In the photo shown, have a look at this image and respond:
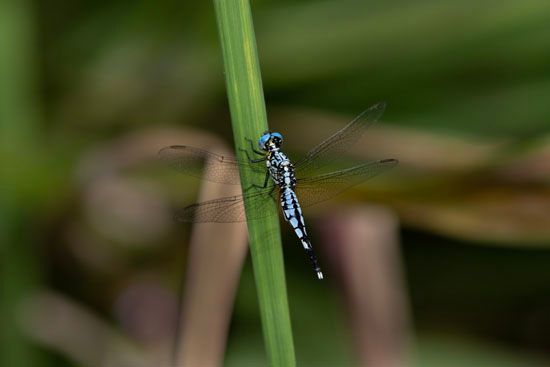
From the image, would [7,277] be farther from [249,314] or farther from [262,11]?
[262,11]

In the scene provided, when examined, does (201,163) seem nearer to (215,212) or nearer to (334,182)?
(215,212)

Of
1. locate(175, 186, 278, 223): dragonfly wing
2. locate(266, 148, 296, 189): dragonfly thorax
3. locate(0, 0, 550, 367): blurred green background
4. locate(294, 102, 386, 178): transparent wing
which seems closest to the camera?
locate(175, 186, 278, 223): dragonfly wing

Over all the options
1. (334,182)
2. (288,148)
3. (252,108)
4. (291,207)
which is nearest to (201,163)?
(291,207)

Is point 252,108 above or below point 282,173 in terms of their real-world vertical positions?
below

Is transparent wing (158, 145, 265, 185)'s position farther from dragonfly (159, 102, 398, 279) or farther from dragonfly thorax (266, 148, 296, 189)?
dragonfly thorax (266, 148, 296, 189)

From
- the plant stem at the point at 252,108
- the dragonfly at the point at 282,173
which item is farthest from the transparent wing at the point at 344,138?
the plant stem at the point at 252,108

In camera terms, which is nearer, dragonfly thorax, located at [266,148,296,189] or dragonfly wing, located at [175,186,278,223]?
dragonfly wing, located at [175,186,278,223]

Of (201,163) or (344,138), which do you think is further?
(344,138)

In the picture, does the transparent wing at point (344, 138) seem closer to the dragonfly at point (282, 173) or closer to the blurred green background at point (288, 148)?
the dragonfly at point (282, 173)

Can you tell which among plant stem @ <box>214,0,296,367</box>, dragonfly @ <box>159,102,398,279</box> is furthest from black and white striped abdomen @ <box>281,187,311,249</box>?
plant stem @ <box>214,0,296,367</box>
